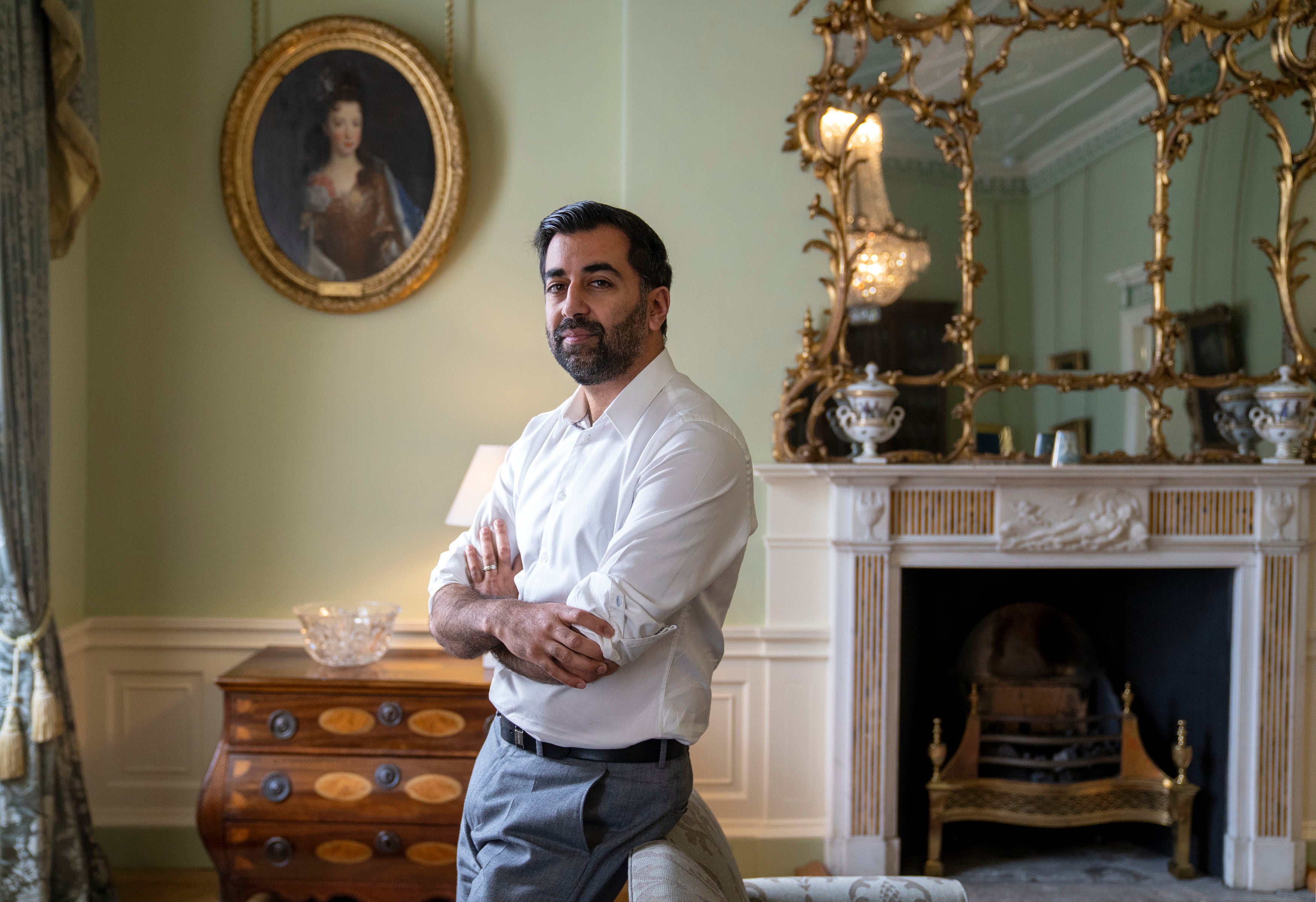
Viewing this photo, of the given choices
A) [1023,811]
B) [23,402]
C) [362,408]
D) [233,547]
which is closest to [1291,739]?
[1023,811]

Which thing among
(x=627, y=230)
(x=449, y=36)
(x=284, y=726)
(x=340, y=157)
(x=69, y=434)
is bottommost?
(x=284, y=726)

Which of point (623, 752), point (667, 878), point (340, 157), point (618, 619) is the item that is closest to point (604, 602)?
point (618, 619)

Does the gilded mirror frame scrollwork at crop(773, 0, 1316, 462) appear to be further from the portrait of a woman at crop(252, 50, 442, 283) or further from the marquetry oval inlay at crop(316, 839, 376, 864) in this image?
the marquetry oval inlay at crop(316, 839, 376, 864)

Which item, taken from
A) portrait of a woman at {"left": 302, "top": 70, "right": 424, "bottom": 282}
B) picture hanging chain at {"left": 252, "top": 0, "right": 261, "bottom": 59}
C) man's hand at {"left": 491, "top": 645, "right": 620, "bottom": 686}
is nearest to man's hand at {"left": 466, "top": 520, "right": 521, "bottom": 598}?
man's hand at {"left": 491, "top": 645, "right": 620, "bottom": 686}

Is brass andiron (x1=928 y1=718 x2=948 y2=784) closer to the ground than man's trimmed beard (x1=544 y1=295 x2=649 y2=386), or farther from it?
closer to the ground

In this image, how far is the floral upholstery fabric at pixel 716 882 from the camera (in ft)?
4.50

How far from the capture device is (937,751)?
2965 millimetres

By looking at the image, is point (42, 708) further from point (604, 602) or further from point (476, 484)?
point (604, 602)

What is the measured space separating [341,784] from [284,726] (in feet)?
0.72

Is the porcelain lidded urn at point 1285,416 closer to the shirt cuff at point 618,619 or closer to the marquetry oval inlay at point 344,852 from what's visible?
the shirt cuff at point 618,619

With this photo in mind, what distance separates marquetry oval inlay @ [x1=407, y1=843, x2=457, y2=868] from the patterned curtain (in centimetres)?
87

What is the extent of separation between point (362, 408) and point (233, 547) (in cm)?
59

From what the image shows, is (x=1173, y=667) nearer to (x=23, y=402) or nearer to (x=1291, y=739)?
(x=1291, y=739)

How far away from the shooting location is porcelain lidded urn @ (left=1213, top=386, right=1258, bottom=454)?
2.91m
